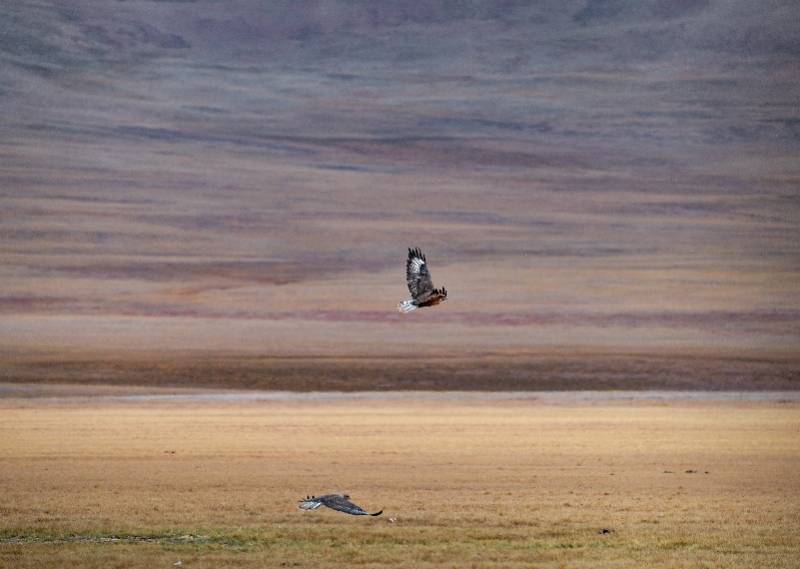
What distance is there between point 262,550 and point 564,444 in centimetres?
2404

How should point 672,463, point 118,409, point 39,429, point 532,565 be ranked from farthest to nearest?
1. point 118,409
2. point 39,429
3. point 672,463
4. point 532,565

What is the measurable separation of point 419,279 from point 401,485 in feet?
37.7

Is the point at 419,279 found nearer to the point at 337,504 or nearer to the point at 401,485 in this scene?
the point at 337,504

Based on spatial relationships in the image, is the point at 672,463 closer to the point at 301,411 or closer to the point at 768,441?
the point at 768,441

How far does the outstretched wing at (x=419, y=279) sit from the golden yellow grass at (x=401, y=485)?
15.1 ft

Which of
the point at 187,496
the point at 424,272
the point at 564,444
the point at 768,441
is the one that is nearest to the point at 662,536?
the point at 424,272

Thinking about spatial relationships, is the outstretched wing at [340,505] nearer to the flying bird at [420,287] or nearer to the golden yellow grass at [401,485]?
the golden yellow grass at [401,485]

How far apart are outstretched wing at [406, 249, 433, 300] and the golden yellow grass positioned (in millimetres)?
4599

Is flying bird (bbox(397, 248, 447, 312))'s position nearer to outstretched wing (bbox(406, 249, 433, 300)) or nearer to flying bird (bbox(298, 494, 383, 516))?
outstretched wing (bbox(406, 249, 433, 300))

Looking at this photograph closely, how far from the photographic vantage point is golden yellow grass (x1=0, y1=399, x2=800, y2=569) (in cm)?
2256

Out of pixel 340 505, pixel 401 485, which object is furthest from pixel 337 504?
pixel 401 485

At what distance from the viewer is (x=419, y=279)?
75.4 ft

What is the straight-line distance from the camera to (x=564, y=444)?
4509 centimetres

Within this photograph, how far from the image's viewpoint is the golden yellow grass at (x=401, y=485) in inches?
888
